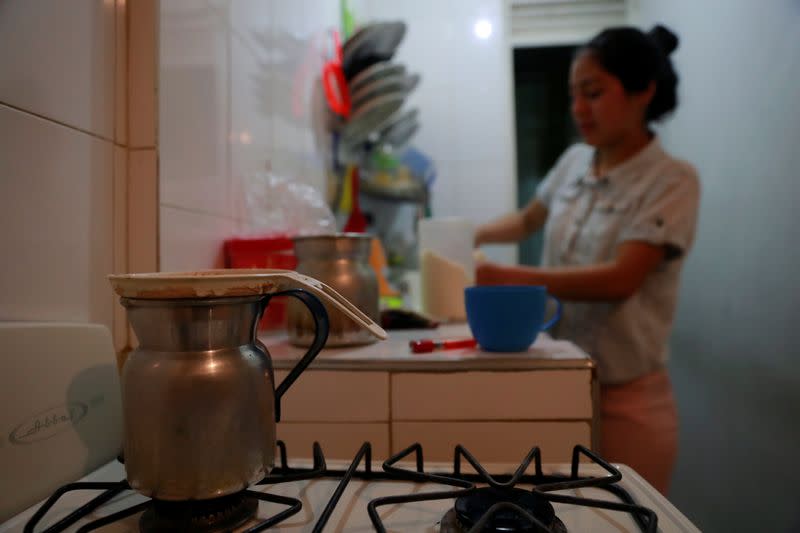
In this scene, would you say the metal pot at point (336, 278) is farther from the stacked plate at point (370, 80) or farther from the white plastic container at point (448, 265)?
the stacked plate at point (370, 80)

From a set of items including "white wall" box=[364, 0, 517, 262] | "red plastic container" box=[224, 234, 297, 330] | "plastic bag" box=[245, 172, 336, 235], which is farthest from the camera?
"white wall" box=[364, 0, 517, 262]

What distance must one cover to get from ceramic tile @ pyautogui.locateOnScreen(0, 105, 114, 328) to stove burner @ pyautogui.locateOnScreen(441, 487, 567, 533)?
43 cm

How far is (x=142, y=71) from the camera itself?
654 mm

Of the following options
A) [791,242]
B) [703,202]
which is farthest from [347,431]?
[703,202]

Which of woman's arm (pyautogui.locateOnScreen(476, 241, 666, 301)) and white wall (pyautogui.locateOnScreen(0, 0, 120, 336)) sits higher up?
white wall (pyautogui.locateOnScreen(0, 0, 120, 336))

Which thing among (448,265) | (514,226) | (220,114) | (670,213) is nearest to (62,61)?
(220,114)

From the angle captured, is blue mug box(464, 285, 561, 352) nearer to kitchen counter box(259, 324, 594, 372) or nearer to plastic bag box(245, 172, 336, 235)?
kitchen counter box(259, 324, 594, 372)

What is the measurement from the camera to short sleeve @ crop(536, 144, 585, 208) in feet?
5.03

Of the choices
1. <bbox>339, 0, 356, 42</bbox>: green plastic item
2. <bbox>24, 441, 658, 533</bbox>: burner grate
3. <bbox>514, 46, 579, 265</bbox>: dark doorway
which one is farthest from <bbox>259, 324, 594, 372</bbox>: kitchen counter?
<bbox>514, 46, 579, 265</bbox>: dark doorway

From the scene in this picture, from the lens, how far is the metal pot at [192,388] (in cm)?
37

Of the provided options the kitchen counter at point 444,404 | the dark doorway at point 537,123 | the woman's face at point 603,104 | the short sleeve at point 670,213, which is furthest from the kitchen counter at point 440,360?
the dark doorway at point 537,123

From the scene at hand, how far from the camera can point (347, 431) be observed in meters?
0.68

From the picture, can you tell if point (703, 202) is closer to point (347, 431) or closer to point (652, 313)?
point (652, 313)

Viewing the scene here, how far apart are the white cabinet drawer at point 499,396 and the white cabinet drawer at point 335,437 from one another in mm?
43
